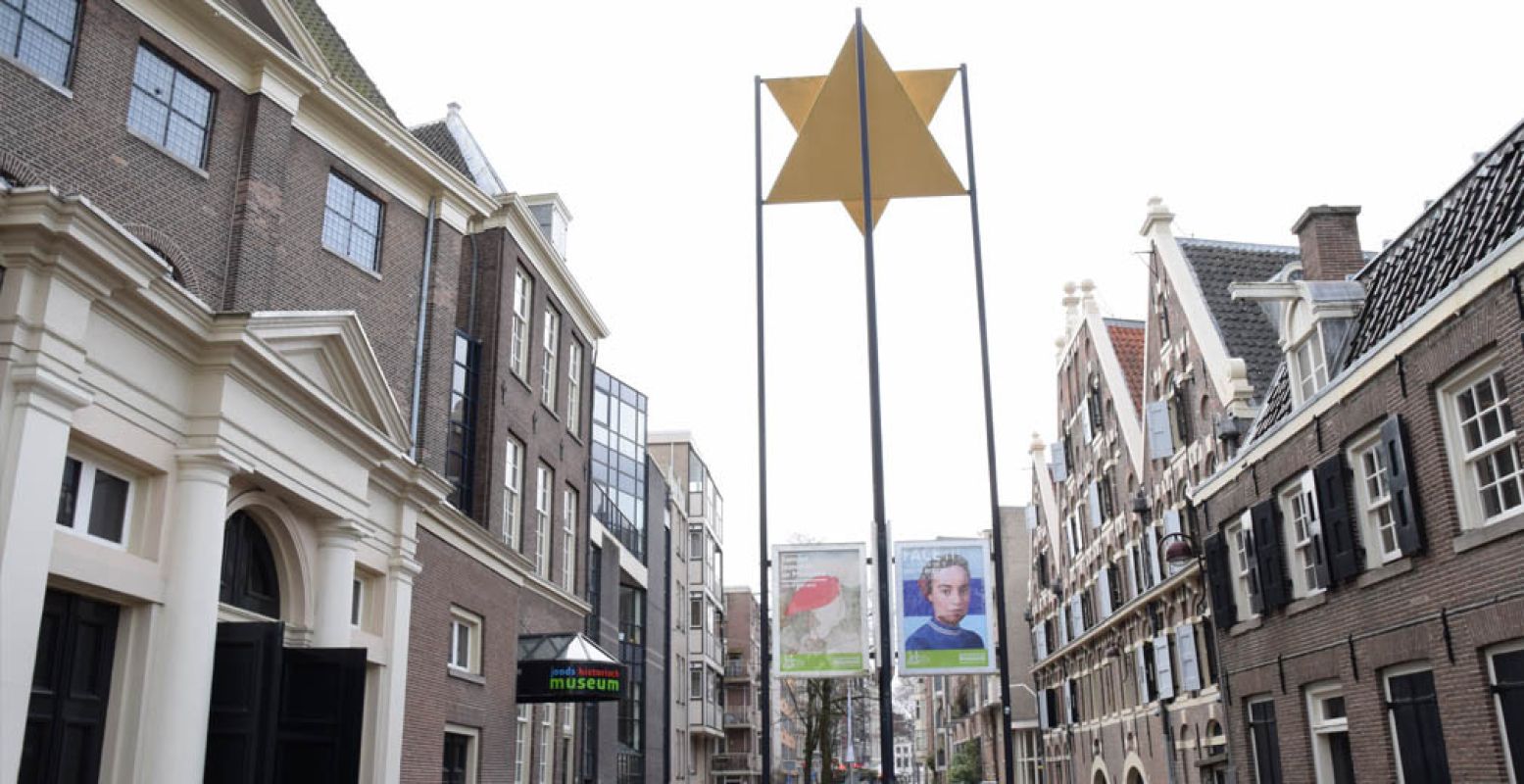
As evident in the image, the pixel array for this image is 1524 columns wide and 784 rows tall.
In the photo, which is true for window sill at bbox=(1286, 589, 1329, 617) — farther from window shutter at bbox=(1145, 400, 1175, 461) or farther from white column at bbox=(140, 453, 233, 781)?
white column at bbox=(140, 453, 233, 781)

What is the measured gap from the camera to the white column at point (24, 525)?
964cm

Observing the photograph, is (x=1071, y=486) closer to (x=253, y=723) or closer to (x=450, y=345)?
(x=450, y=345)

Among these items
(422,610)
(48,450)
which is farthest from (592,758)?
(48,450)

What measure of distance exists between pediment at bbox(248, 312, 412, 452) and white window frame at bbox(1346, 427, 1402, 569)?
13.9 m

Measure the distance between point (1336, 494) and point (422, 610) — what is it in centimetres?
1410

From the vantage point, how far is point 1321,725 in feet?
61.7

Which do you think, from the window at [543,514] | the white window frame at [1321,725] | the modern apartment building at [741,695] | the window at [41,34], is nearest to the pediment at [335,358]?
the window at [41,34]

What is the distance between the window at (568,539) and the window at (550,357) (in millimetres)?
2284

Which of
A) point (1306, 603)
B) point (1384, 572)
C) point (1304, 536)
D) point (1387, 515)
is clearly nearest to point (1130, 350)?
point (1304, 536)

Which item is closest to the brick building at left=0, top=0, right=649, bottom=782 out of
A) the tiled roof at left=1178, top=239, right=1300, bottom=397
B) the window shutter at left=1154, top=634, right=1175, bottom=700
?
the window shutter at left=1154, top=634, right=1175, bottom=700

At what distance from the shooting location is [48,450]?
1021 centimetres

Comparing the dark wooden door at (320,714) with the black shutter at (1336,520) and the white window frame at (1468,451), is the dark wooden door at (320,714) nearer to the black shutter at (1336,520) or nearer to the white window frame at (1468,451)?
the white window frame at (1468,451)

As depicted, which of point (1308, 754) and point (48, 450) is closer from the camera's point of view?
point (48, 450)

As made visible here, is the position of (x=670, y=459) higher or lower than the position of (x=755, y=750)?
higher
